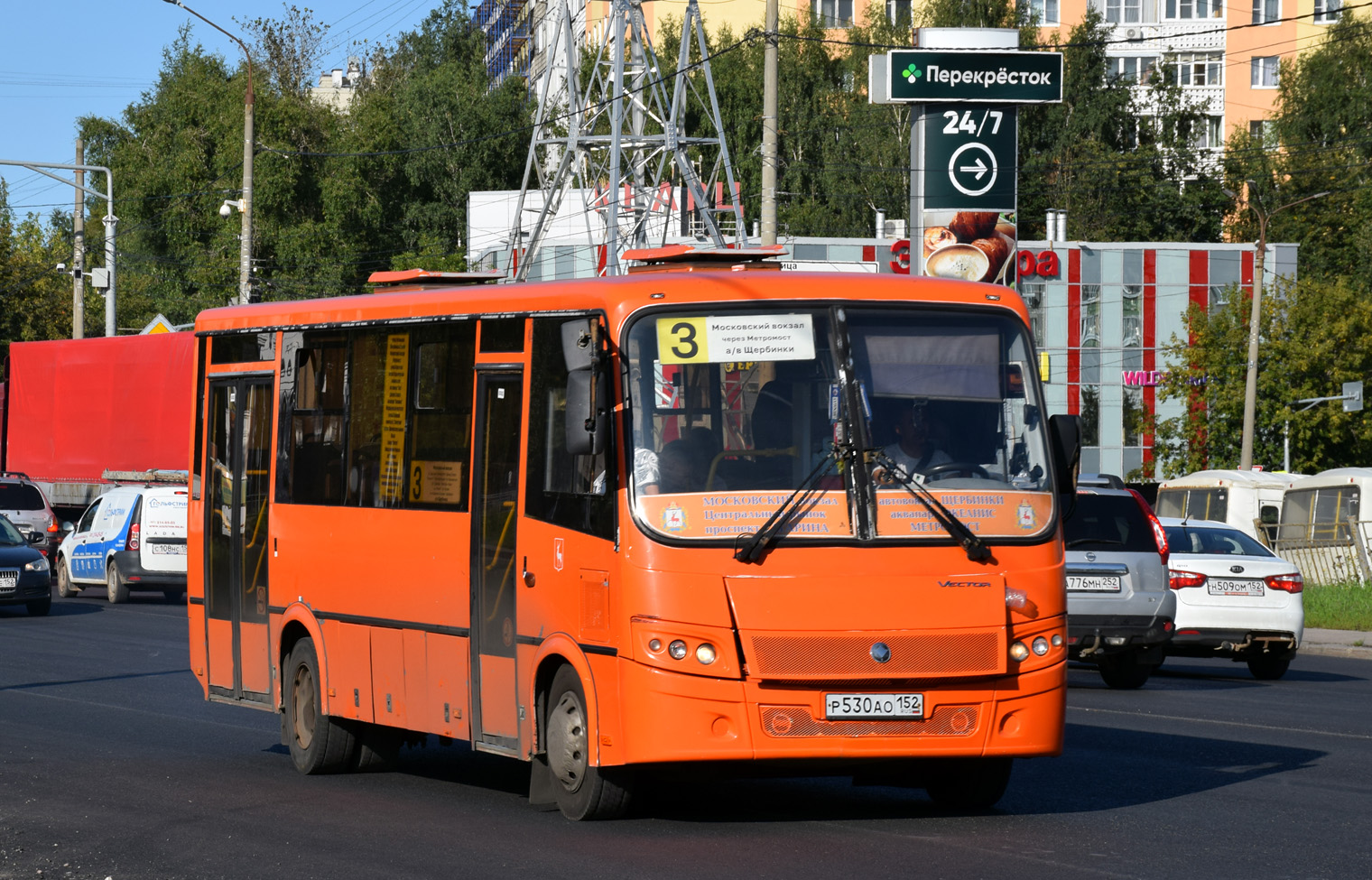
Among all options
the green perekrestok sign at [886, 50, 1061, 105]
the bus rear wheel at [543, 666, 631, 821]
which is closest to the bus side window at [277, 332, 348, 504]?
the bus rear wheel at [543, 666, 631, 821]

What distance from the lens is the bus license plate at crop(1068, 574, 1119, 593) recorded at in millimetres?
18859

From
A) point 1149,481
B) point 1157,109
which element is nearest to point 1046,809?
point 1149,481

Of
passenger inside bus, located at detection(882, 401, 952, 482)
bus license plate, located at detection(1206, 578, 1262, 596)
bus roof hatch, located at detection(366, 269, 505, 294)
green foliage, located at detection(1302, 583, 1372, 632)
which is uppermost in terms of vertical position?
bus roof hatch, located at detection(366, 269, 505, 294)

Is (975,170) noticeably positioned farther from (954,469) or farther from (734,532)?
(734,532)

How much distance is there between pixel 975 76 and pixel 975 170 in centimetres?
237

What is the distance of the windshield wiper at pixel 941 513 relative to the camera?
9484mm

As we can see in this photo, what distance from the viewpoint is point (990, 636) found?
9.42 meters

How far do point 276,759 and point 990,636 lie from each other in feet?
18.5

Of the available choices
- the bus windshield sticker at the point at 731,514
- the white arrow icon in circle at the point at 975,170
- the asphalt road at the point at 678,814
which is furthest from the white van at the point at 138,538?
the white arrow icon in circle at the point at 975,170

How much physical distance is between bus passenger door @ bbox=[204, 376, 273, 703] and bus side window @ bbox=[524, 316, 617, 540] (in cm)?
341

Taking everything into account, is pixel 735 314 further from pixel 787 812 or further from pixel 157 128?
pixel 157 128

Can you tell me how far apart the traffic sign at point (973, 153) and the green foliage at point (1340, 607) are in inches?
745

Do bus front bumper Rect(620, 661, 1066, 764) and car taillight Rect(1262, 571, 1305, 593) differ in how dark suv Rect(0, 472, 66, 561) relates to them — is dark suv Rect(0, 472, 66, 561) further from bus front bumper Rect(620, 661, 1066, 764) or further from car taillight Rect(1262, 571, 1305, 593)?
bus front bumper Rect(620, 661, 1066, 764)

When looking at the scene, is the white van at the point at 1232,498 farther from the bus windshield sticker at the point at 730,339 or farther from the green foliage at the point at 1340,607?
the bus windshield sticker at the point at 730,339
